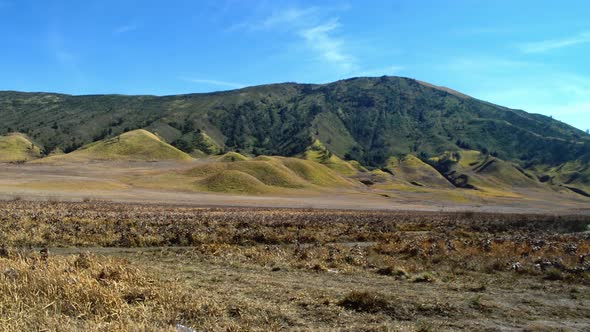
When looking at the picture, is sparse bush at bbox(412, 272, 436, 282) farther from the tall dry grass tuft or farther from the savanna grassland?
the tall dry grass tuft

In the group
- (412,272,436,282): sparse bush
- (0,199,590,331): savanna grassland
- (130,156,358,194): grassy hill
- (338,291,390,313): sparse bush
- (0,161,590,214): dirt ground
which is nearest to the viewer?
(0,199,590,331): savanna grassland

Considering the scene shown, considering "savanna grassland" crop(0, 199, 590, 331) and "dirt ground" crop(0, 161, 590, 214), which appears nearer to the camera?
"savanna grassland" crop(0, 199, 590, 331)

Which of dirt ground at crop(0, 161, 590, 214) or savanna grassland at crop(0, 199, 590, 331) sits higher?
savanna grassland at crop(0, 199, 590, 331)

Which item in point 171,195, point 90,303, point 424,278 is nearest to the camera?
point 90,303

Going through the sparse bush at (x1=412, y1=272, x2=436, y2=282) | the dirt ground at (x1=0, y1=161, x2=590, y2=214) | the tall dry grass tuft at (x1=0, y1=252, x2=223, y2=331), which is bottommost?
the dirt ground at (x1=0, y1=161, x2=590, y2=214)

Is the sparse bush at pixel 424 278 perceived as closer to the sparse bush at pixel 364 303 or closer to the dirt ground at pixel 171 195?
the sparse bush at pixel 364 303

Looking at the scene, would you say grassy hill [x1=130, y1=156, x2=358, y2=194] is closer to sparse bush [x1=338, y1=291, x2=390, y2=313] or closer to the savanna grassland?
the savanna grassland

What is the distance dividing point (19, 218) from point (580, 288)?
33.5 meters

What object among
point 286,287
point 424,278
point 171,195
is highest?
point 286,287

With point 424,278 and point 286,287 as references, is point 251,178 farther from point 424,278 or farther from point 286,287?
point 286,287

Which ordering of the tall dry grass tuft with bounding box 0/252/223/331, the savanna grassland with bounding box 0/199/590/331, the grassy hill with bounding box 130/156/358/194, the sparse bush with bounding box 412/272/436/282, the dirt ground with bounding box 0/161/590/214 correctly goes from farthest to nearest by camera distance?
1. the grassy hill with bounding box 130/156/358/194
2. the dirt ground with bounding box 0/161/590/214
3. the sparse bush with bounding box 412/272/436/282
4. the savanna grassland with bounding box 0/199/590/331
5. the tall dry grass tuft with bounding box 0/252/223/331

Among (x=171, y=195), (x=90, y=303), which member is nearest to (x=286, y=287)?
(x=90, y=303)

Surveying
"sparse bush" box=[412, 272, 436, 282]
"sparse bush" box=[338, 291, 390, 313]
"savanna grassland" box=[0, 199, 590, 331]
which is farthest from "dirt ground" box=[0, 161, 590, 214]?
"sparse bush" box=[338, 291, 390, 313]

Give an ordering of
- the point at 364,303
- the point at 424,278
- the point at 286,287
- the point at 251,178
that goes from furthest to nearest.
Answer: the point at 251,178 < the point at 424,278 < the point at 286,287 < the point at 364,303
